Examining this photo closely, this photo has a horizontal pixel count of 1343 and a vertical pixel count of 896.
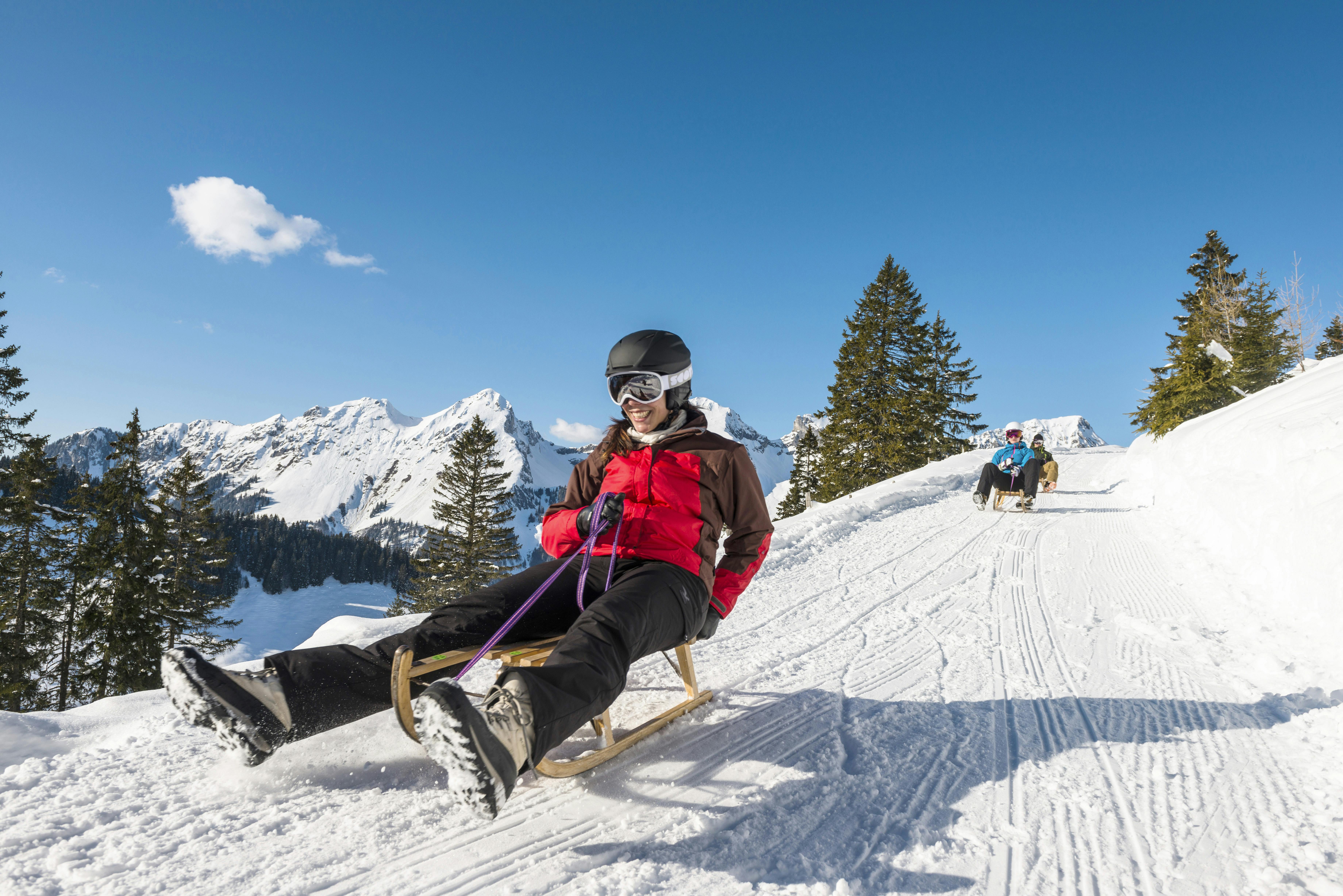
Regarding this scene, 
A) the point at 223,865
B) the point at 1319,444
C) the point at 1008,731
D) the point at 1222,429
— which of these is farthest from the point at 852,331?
the point at 223,865

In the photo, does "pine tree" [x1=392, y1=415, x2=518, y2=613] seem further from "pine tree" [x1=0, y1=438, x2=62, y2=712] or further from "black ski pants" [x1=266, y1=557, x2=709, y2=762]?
"black ski pants" [x1=266, y1=557, x2=709, y2=762]

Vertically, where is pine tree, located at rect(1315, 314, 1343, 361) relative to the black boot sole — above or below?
above

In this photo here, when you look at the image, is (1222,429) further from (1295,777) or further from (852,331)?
(852,331)

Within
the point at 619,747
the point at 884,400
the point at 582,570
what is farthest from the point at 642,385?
the point at 884,400

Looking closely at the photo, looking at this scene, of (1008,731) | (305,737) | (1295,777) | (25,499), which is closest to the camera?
(305,737)

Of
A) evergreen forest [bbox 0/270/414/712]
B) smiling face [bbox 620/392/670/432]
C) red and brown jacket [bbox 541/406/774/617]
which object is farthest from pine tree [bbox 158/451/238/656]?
smiling face [bbox 620/392/670/432]

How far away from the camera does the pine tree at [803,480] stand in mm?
28203

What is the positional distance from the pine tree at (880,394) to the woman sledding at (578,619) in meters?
20.3

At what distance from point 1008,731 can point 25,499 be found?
23.1m

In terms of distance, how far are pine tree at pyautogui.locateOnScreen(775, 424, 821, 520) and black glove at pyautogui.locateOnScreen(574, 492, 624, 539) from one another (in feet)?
80.2

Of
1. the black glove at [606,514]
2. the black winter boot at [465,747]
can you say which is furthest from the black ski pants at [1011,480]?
the black winter boot at [465,747]

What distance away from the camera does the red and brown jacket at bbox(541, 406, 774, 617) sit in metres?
2.63

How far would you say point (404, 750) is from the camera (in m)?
2.35

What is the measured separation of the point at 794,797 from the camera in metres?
2.17
